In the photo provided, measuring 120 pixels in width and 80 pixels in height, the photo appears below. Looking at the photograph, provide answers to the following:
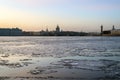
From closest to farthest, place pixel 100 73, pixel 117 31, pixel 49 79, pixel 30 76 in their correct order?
1. pixel 49 79
2. pixel 30 76
3. pixel 100 73
4. pixel 117 31

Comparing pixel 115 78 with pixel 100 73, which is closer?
pixel 115 78

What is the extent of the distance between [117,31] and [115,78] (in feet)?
584

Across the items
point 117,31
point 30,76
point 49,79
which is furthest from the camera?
point 117,31

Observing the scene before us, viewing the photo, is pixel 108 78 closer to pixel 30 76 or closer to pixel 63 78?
pixel 63 78

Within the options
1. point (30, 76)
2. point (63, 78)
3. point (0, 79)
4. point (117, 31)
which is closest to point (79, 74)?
point (63, 78)

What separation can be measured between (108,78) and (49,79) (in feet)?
8.51

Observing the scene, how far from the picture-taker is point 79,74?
1320 cm

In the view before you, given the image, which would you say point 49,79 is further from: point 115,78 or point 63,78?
point 115,78

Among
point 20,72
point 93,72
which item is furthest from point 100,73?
point 20,72

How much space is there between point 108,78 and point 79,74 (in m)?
1.70

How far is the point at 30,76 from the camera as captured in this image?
12586mm

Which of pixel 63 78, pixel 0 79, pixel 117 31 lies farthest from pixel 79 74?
pixel 117 31

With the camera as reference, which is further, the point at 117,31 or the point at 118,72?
the point at 117,31

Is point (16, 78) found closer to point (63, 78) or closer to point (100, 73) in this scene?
point (63, 78)
